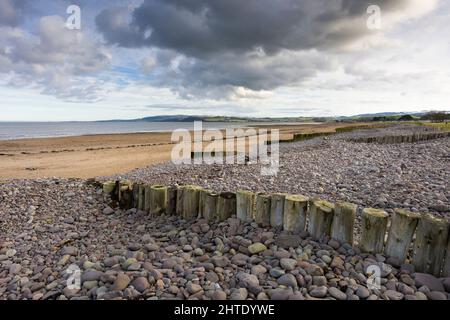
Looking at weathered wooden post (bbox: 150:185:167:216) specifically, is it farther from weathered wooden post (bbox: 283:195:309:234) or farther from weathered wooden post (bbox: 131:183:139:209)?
weathered wooden post (bbox: 283:195:309:234)

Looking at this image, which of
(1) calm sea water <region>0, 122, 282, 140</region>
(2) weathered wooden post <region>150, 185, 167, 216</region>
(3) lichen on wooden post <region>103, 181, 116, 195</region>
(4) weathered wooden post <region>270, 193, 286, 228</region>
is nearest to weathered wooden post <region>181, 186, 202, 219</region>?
(2) weathered wooden post <region>150, 185, 167, 216</region>

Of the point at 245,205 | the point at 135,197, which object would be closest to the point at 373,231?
the point at 245,205

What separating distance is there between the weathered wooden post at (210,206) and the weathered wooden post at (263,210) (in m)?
0.78

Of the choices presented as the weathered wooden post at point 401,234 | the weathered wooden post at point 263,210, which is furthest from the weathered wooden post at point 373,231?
the weathered wooden post at point 263,210

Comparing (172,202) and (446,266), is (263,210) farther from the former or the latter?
(446,266)

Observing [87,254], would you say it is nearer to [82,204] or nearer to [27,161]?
[82,204]

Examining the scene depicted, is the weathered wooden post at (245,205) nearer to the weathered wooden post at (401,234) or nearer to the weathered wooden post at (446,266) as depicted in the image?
the weathered wooden post at (401,234)

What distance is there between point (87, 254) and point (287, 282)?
298 cm

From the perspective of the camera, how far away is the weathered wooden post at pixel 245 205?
4.64 m

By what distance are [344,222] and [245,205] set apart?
1509mm

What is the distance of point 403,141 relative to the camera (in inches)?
722

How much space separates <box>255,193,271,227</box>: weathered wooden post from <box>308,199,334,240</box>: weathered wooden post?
662 mm

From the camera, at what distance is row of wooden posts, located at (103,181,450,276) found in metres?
3.41

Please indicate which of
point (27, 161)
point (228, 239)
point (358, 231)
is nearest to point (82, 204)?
point (228, 239)
